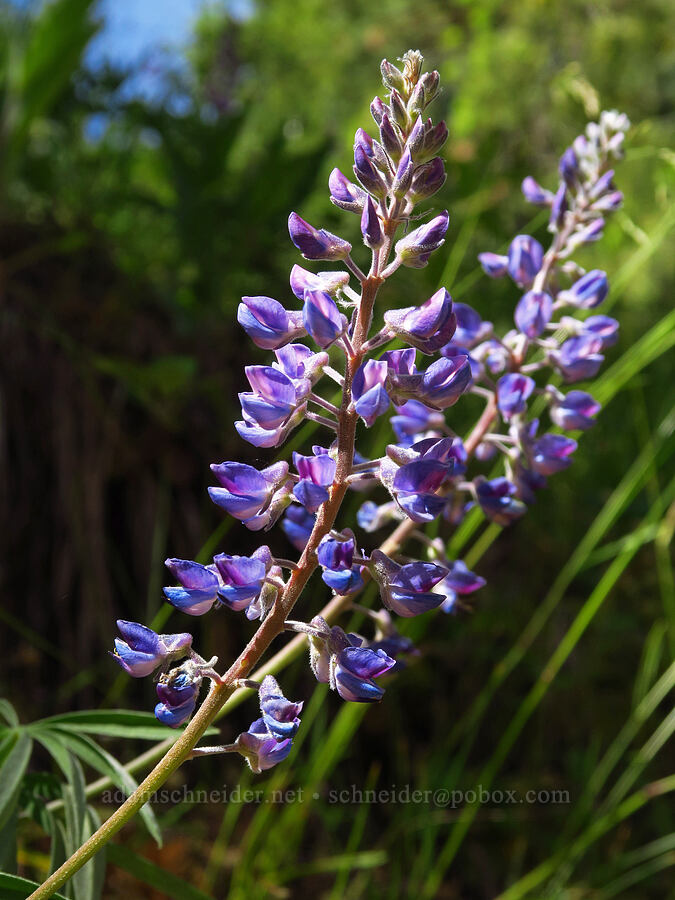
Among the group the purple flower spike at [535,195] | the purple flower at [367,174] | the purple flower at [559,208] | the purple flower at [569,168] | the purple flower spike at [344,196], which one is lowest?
the purple flower spike at [344,196]

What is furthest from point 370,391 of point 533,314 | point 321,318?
point 533,314

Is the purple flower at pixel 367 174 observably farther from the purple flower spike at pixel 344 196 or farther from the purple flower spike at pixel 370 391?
the purple flower spike at pixel 370 391

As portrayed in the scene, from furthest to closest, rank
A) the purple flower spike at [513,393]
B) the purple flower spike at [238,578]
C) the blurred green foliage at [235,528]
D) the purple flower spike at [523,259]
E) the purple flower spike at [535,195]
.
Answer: the blurred green foliage at [235,528] < the purple flower spike at [535,195] < the purple flower spike at [523,259] < the purple flower spike at [513,393] < the purple flower spike at [238,578]

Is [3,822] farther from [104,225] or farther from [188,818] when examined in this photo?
[104,225]

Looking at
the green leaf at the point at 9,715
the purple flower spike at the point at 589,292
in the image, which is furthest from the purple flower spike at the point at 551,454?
the green leaf at the point at 9,715

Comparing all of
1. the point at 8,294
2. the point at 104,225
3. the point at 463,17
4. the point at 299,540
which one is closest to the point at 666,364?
the point at 104,225

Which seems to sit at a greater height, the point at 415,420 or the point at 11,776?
the point at 415,420

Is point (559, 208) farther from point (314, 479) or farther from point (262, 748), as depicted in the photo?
point (262, 748)
